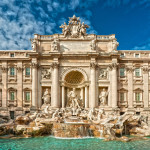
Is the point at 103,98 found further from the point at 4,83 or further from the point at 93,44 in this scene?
the point at 4,83

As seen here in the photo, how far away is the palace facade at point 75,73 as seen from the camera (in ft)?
69.7

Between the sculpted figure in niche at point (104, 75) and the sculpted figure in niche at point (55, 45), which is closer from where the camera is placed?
the sculpted figure in niche at point (55, 45)

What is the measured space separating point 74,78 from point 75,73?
999 mm

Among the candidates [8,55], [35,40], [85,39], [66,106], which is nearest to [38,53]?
[35,40]

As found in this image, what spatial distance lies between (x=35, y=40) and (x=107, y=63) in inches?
436

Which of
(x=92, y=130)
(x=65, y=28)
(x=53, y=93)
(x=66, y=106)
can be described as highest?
(x=65, y=28)

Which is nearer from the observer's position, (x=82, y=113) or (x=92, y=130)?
(x=92, y=130)

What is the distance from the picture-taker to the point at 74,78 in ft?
75.2

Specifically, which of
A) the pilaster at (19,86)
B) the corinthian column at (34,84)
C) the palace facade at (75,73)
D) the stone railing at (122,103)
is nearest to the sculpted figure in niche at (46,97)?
the palace facade at (75,73)

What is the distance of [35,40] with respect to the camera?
2169cm

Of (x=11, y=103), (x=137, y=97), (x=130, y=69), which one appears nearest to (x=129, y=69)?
(x=130, y=69)

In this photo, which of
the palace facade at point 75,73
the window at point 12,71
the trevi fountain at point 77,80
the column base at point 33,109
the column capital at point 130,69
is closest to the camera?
the column base at point 33,109

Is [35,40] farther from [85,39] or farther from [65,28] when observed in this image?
[85,39]

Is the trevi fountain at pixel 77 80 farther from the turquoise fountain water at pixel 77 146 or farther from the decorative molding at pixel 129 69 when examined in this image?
the turquoise fountain water at pixel 77 146
